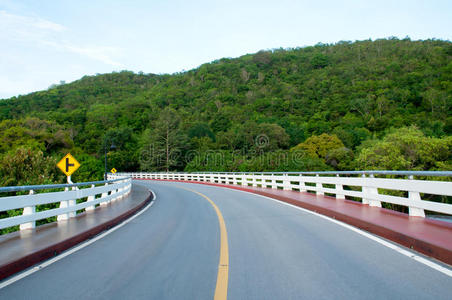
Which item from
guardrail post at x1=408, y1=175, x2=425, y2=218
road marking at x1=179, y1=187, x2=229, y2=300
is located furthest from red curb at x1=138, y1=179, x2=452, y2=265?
road marking at x1=179, y1=187, x2=229, y2=300

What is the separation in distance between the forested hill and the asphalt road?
2703cm

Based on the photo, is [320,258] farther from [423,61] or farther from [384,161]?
[423,61]

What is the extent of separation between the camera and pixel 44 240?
290 inches

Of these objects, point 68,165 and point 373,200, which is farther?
point 68,165

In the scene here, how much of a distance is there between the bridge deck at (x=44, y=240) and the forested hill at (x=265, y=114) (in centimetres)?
2356

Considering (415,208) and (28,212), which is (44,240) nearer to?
(28,212)

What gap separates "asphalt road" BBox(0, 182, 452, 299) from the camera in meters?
4.60

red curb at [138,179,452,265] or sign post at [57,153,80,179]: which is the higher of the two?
sign post at [57,153,80,179]

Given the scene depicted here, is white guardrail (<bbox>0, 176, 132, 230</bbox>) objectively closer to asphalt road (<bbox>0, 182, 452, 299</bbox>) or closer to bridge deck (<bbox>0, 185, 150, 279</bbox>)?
bridge deck (<bbox>0, 185, 150, 279</bbox>)

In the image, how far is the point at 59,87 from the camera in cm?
15600

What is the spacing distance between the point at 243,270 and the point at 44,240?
4.29 meters

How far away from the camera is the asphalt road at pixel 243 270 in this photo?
460 cm

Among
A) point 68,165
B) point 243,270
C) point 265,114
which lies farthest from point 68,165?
point 265,114

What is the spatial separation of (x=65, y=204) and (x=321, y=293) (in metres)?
8.21
